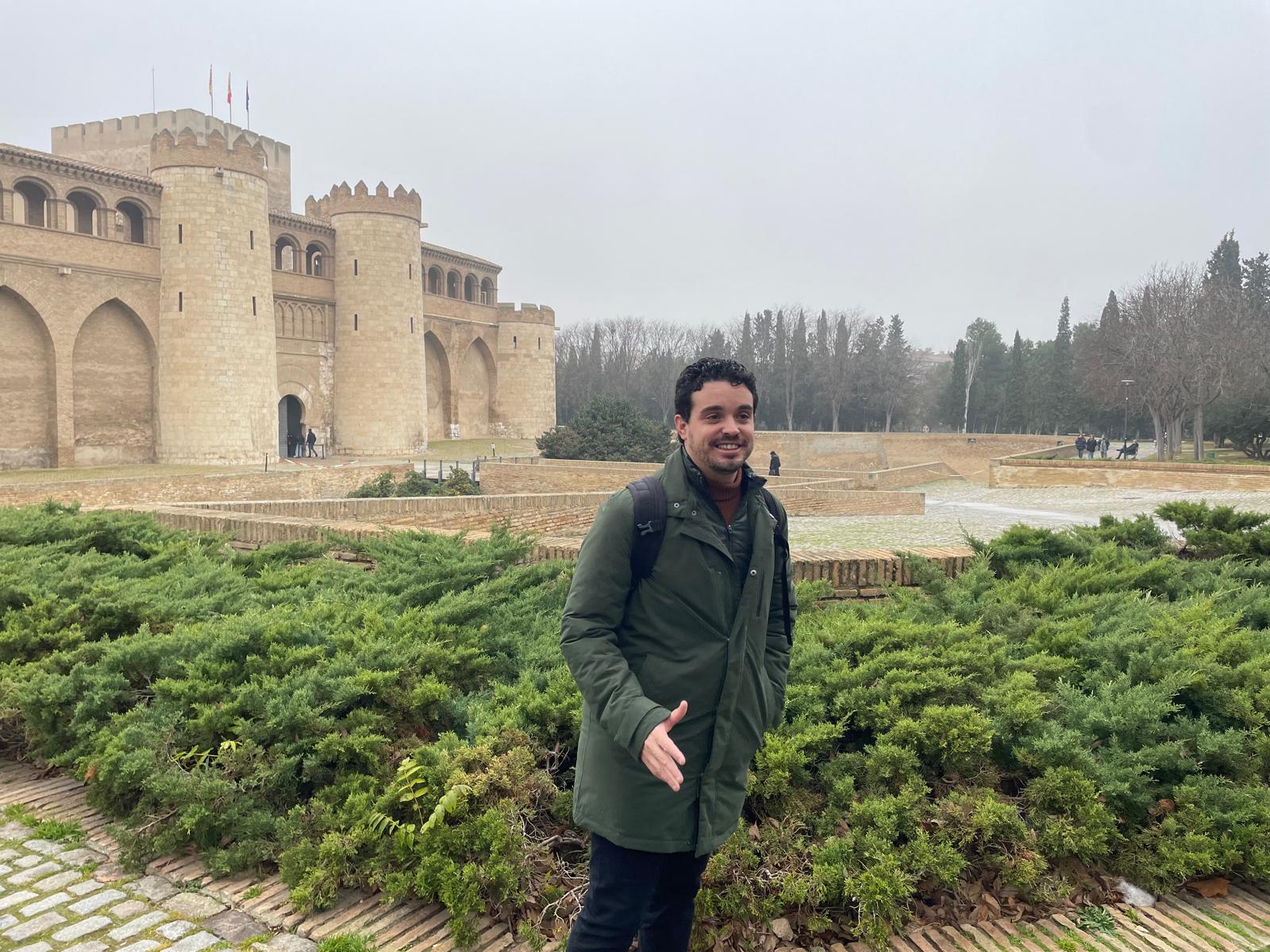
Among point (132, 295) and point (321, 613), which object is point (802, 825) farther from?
point (132, 295)

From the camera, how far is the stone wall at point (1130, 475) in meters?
21.4

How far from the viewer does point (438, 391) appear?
44.8m

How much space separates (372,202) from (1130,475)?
2866 centimetres

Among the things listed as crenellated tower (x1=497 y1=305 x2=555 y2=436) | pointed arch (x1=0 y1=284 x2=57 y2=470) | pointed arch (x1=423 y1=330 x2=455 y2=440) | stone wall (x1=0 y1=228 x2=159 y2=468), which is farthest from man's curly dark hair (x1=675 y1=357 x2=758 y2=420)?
crenellated tower (x1=497 y1=305 x2=555 y2=436)

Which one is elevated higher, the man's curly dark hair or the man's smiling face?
the man's curly dark hair

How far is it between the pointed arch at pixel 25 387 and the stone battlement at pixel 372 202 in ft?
41.6

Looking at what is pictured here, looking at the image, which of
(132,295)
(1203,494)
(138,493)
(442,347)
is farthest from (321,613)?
(442,347)

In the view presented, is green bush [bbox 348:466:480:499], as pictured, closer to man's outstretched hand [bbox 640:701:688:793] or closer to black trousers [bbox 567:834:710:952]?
black trousers [bbox 567:834:710:952]

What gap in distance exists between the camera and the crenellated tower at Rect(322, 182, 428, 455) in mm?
35844

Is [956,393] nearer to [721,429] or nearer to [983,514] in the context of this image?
[983,514]

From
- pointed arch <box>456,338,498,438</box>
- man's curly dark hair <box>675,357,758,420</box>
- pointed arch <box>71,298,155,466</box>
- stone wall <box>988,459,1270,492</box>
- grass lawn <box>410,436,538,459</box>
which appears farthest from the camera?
pointed arch <box>456,338,498,438</box>

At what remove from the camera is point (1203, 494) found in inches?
855

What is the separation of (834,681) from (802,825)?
2.55ft

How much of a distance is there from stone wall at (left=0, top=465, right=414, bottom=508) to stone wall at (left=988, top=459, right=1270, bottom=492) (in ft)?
55.7
